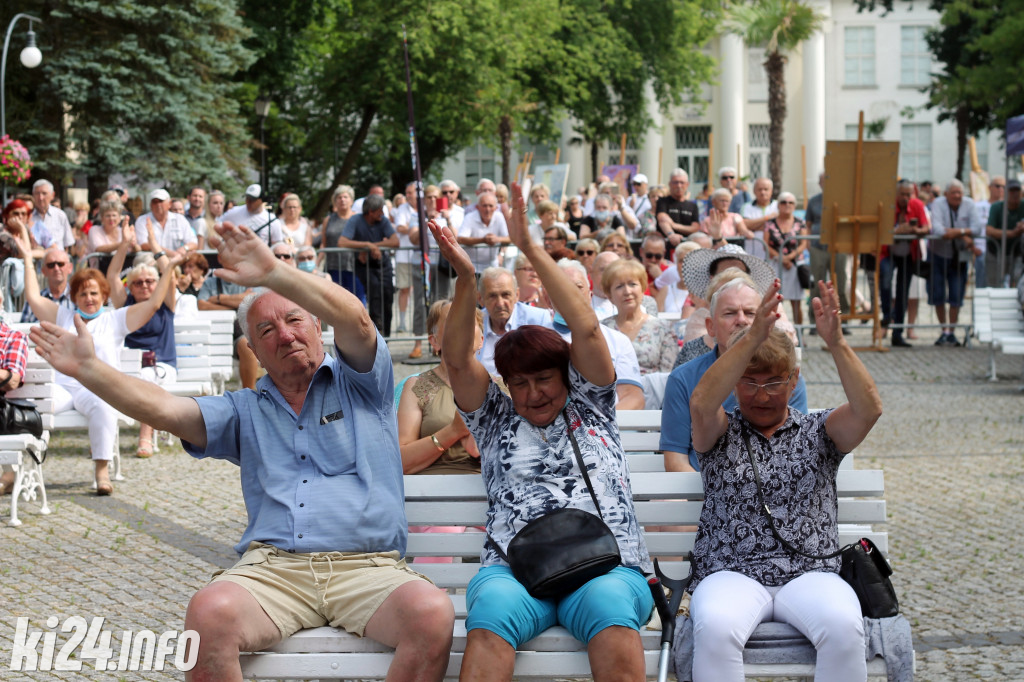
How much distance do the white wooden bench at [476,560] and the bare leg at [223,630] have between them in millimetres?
103

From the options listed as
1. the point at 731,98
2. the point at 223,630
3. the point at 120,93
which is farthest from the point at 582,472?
the point at 731,98

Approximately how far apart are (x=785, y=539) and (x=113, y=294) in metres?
8.27

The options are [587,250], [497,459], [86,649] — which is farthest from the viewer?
[587,250]

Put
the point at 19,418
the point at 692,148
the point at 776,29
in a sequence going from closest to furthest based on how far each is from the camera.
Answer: the point at 19,418 → the point at 776,29 → the point at 692,148

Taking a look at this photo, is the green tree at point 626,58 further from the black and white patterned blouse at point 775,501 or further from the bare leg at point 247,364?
the black and white patterned blouse at point 775,501

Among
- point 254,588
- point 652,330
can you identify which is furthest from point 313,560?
point 652,330

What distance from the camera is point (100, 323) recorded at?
9.99 metres

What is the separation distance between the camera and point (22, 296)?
50.4 feet

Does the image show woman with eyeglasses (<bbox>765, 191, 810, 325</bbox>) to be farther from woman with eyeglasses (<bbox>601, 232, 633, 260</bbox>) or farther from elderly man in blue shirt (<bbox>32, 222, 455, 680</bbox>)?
elderly man in blue shirt (<bbox>32, 222, 455, 680</bbox>)

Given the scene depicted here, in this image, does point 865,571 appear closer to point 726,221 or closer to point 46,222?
point 726,221

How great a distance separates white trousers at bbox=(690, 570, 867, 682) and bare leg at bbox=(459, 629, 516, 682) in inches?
23.1

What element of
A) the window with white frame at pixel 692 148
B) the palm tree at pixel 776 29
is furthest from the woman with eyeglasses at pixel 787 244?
the window with white frame at pixel 692 148

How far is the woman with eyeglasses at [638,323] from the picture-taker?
313 inches

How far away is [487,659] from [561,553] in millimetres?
402
